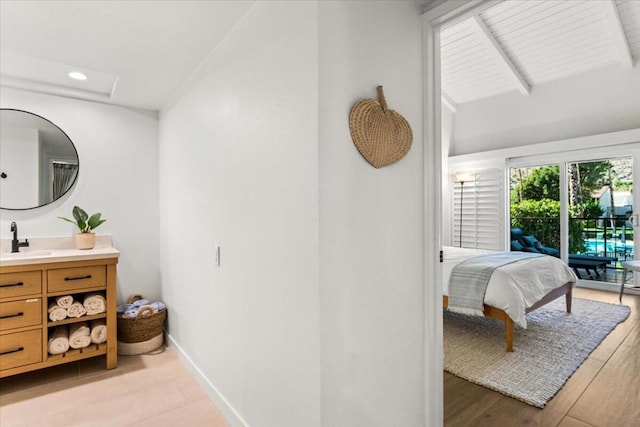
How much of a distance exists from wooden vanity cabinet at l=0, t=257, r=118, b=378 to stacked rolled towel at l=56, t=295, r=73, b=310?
0.04m

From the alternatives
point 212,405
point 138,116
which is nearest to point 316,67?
point 212,405

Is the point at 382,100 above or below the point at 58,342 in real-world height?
above

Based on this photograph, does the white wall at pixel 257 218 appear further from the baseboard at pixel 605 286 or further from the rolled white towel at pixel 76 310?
the baseboard at pixel 605 286

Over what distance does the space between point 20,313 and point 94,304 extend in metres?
0.41

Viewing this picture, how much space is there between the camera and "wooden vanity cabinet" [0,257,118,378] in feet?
7.10

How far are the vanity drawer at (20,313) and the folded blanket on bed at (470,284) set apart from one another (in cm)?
315

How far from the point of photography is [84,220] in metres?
2.78

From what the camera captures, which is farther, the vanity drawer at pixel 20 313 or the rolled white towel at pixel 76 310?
the rolled white towel at pixel 76 310

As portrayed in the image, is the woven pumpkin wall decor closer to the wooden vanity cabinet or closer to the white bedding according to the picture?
the white bedding

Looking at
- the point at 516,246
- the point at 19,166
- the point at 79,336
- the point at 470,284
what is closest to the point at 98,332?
the point at 79,336

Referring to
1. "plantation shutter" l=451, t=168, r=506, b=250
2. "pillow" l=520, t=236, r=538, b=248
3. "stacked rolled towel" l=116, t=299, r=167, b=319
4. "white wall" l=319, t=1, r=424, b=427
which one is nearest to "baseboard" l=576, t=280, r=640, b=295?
"pillow" l=520, t=236, r=538, b=248

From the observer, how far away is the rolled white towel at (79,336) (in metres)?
2.40

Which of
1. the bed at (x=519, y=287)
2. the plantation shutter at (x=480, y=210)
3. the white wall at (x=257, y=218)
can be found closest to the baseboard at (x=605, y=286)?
the plantation shutter at (x=480, y=210)

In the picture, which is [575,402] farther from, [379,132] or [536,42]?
[536,42]
